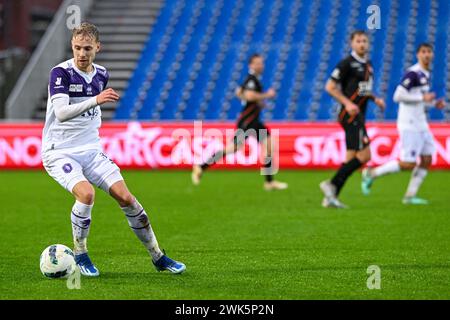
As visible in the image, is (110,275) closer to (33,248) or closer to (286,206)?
(33,248)

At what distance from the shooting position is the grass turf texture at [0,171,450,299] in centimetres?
721

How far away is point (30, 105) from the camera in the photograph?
27.4 meters

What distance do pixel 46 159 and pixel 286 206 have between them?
21.1 ft

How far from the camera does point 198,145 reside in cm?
2136

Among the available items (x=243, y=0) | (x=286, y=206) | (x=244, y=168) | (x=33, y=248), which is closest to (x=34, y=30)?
(x=243, y=0)

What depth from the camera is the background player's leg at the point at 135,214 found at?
7.78 m

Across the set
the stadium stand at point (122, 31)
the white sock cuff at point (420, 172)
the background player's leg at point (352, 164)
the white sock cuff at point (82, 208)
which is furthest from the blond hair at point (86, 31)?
the stadium stand at point (122, 31)

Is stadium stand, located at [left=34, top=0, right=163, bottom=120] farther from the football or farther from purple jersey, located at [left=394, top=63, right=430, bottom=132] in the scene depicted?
the football

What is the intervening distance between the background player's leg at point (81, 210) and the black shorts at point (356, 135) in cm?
609

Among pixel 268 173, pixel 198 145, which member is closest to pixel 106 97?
pixel 268 173

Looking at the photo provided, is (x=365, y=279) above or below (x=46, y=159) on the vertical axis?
below

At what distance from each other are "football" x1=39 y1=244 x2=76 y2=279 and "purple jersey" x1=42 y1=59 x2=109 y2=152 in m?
0.91

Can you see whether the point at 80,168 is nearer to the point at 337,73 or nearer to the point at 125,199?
the point at 125,199

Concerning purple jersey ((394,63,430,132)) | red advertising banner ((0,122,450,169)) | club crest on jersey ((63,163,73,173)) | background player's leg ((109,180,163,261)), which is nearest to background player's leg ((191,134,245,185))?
red advertising banner ((0,122,450,169))
